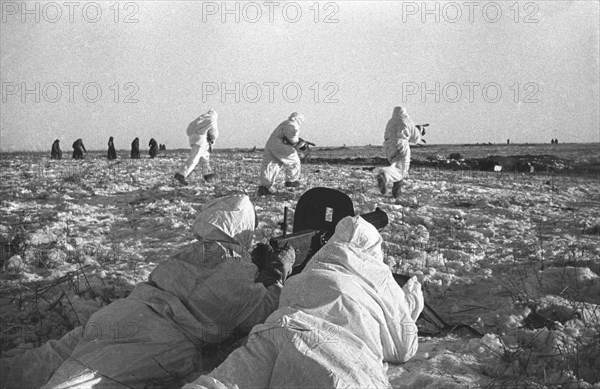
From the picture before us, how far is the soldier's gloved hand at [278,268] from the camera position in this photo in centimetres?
398

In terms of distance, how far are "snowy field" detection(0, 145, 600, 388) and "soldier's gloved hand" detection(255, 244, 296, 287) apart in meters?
1.19

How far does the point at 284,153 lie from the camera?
10484mm

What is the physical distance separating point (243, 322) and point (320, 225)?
1586 mm

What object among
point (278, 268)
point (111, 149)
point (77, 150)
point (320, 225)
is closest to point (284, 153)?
point (320, 225)

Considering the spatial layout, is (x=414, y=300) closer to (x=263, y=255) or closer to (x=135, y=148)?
(x=263, y=255)

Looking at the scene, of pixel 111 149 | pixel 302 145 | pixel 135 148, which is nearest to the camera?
pixel 302 145

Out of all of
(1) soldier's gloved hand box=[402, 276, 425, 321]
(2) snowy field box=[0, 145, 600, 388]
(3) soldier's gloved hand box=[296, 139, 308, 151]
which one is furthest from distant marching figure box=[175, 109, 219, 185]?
(1) soldier's gloved hand box=[402, 276, 425, 321]

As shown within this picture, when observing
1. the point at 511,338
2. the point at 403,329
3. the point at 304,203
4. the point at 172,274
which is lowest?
the point at 511,338

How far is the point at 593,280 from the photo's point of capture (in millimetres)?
4938

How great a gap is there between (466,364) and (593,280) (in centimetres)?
257

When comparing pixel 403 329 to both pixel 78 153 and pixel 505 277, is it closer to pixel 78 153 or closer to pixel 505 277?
A: pixel 505 277

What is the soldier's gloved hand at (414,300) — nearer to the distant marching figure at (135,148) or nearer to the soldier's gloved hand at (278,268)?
the soldier's gloved hand at (278,268)

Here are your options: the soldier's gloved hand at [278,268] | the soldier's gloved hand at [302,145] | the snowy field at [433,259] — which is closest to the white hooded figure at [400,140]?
the snowy field at [433,259]

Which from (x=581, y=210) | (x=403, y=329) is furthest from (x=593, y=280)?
(x=581, y=210)
